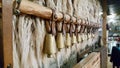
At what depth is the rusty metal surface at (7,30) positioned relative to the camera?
0.66 metres

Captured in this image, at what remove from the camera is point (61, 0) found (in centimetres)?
148

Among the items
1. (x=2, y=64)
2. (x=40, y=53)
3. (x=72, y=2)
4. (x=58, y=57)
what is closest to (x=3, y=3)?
(x=2, y=64)

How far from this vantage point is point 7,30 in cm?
68

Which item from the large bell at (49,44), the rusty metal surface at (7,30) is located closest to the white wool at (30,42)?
the large bell at (49,44)

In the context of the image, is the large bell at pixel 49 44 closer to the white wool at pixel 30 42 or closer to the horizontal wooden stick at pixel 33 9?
the white wool at pixel 30 42

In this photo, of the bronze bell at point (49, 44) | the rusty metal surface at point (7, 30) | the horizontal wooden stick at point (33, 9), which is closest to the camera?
the rusty metal surface at point (7, 30)

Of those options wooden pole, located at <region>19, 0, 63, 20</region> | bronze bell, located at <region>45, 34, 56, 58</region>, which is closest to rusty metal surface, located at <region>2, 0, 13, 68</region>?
wooden pole, located at <region>19, 0, 63, 20</region>

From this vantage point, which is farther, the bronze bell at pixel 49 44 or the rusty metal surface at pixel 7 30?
the bronze bell at pixel 49 44

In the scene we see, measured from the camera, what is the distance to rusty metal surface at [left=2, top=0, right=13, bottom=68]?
66 cm

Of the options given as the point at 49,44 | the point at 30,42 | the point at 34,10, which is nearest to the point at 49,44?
the point at 49,44

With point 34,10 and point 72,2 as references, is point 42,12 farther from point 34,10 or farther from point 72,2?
point 72,2

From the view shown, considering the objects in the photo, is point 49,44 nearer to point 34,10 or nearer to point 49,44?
point 49,44

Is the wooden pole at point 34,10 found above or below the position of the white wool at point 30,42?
above

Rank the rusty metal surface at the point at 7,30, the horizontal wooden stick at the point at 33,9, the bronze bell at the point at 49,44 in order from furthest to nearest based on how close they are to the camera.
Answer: the bronze bell at the point at 49,44 → the horizontal wooden stick at the point at 33,9 → the rusty metal surface at the point at 7,30
